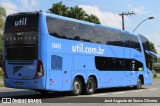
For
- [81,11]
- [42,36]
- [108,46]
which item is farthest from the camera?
→ [81,11]

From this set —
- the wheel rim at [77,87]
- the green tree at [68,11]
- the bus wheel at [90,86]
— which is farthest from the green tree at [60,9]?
the wheel rim at [77,87]

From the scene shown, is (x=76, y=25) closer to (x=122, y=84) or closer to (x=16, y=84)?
(x=16, y=84)

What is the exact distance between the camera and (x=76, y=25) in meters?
20.0

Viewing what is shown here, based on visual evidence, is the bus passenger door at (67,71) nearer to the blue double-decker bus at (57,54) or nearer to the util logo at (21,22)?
the blue double-decker bus at (57,54)

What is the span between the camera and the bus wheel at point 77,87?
19609mm

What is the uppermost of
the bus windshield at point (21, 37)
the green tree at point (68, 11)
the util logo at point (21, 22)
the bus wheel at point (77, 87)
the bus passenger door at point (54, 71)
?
the green tree at point (68, 11)

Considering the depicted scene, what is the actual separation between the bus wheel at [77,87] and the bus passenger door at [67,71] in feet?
1.87

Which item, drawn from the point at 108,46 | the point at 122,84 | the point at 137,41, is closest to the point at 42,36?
the point at 108,46

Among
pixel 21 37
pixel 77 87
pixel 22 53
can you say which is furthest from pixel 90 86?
pixel 21 37

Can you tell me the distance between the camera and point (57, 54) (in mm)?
18266

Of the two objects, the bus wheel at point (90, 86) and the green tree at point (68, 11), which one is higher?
the green tree at point (68, 11)

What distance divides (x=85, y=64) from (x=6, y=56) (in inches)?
171

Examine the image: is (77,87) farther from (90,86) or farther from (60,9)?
(60,9)

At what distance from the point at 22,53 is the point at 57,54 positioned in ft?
5.37
